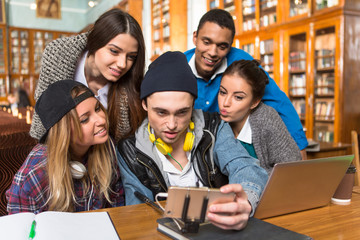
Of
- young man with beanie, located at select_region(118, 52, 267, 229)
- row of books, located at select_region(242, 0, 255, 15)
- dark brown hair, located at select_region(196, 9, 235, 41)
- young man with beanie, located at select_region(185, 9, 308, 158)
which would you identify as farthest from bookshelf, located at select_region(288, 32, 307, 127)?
young man with beanie, located at select_region(118, 52, 267, 229)

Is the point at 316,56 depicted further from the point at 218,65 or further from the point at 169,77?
the point at 169,77

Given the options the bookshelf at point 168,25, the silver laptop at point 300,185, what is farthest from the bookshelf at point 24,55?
the silver laptop at point 300,185

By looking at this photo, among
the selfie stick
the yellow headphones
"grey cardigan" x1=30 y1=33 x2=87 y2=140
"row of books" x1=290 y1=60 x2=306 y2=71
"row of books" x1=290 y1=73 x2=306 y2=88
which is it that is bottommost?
the selfie stick

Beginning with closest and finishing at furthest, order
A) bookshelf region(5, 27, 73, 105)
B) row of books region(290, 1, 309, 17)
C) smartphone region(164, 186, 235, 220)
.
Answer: smartphone region(164, 186, 235, 220)
row of books region(290, 1, 309, 17)
bookshelf region(5, 27, 73, 105)

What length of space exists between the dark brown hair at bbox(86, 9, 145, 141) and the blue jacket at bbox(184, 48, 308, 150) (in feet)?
1.56

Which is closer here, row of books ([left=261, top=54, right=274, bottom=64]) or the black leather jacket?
the black leather jacket

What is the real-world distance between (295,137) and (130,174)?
111cm

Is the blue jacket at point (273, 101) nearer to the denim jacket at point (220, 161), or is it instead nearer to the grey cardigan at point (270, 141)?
the grey cardigan at point (270, 141)

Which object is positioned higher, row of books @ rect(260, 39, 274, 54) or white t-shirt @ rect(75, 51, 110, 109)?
row of books @ rect(260, 39, 274, 54)

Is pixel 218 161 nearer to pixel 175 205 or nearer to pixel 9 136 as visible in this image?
pixel 175 205

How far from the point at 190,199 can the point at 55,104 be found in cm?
78

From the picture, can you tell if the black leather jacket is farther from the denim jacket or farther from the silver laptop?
the silver laptop

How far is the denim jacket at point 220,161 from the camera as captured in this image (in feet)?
4.08

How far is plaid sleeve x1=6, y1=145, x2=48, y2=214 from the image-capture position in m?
1.25
